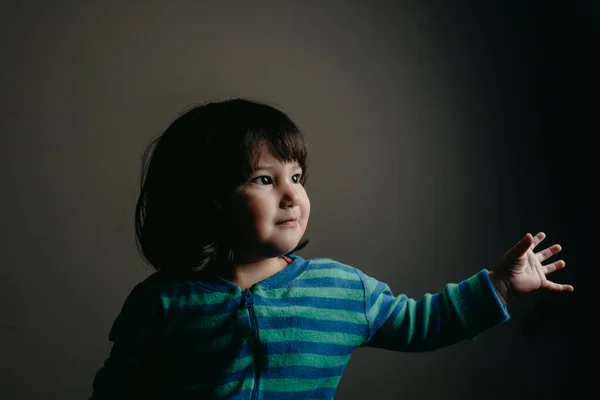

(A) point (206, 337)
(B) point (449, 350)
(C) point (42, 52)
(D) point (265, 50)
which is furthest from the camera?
(B) point (449, 350)

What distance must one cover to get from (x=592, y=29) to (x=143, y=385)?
1050 mm

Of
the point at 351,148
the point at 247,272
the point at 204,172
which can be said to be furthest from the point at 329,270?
the point at 351,148

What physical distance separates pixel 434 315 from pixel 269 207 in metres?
0.28

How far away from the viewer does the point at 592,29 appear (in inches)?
43.6

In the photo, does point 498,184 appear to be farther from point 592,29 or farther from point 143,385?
point 143,385

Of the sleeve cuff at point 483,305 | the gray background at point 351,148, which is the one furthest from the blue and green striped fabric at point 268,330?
the gray background at point 351,148

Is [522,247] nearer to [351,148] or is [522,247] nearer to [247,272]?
[247,272]

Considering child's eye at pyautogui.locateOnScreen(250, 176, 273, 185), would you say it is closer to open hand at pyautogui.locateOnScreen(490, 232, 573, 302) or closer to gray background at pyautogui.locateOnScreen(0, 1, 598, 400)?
open hand at pyautogui.locateOnScreen(490, 232, 573, 302)

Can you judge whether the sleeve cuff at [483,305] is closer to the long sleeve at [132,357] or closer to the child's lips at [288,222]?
the child's lips at [288,222]

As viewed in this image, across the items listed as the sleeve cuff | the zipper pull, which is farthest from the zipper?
the sleeve cuff

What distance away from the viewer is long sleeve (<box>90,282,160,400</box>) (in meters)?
0.79

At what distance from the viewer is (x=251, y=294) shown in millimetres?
779

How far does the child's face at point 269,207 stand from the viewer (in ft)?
2.45

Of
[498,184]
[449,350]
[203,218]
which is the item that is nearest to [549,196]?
[498,184]
